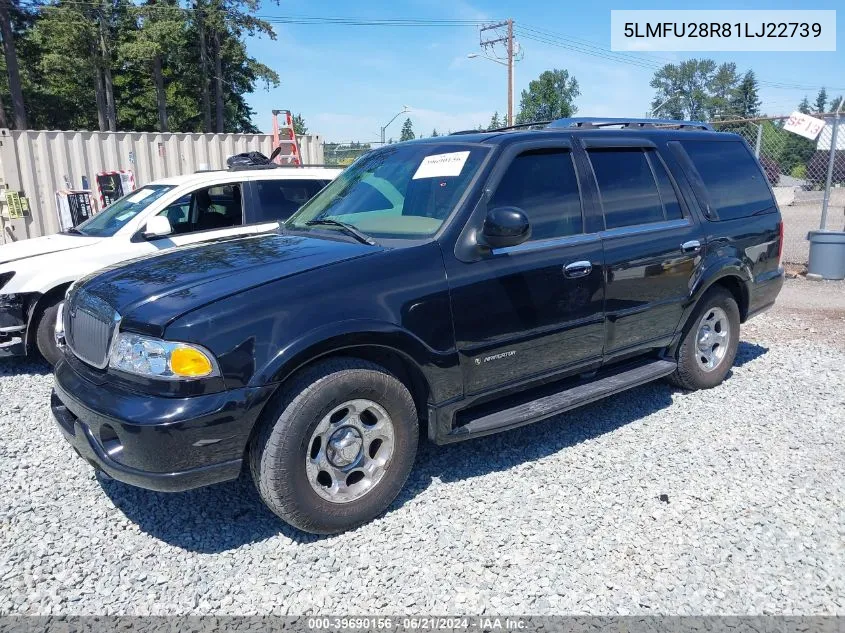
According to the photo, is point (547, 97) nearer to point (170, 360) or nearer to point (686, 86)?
point (686, 86)

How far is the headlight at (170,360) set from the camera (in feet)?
8.84

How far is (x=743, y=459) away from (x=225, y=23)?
45650 mm

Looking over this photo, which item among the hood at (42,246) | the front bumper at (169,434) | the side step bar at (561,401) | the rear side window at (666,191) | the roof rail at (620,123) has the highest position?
the roof rail at (620,123)

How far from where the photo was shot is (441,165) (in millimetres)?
3820

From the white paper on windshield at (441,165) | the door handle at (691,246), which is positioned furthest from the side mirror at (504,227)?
the door handle at (691,246)

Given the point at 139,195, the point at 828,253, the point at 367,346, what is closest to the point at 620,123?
the point at 367,346

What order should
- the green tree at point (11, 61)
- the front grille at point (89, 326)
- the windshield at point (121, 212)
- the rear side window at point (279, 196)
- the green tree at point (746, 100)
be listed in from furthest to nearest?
the green tree at point (746, 100) → the green tree at point (11, 61) → the rear side window at point (279, 196) → the windshield at point (121, 212) → the front grille at point (89, 326)

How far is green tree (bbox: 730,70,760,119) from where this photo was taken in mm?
91625

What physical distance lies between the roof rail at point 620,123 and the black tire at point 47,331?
454 cm

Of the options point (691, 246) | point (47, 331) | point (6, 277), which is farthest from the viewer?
point (47, 331)

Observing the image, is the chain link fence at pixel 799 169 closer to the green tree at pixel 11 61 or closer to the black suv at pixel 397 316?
the black suv at pixel 397 316

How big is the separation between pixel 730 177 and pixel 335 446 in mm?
3974

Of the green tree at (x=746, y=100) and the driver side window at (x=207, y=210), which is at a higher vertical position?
the green tree at (x=746, y=100)

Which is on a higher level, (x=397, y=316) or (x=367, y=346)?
(x=397, y=316)
